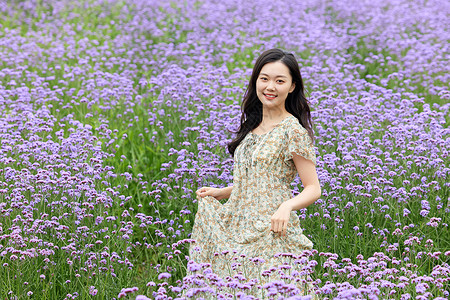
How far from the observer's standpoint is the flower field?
3.88 metres

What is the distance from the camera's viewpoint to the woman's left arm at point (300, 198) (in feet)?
11.4

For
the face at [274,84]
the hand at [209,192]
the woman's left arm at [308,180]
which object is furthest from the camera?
the hand at [209,192]

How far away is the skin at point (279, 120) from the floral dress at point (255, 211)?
2.8 inches

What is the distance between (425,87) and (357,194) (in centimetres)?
403

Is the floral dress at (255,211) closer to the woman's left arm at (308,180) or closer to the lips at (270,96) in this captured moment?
the woman's left arm at (308,180)

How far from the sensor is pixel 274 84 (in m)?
3.93

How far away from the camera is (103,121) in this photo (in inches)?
249

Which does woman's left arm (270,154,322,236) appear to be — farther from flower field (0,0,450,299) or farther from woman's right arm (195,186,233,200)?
woman's right arm (195,186,233,200)

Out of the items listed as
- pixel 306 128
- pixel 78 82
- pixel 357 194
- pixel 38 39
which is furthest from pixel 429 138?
pixel 38 39

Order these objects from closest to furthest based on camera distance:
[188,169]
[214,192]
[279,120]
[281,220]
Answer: [281,220] < [279,120] < [214,192] < [188,169]

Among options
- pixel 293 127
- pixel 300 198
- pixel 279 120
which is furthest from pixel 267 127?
pixel 300 198

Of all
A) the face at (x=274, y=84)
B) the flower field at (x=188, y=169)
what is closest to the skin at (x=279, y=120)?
the face at (x=274, y=84)

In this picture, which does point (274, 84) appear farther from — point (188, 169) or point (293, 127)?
point (188, 169)

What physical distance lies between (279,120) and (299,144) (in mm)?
305
